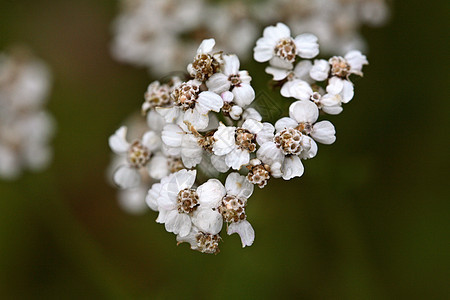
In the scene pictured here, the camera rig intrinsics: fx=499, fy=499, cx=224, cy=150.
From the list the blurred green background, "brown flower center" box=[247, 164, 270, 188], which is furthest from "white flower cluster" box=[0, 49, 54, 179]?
"brown flower center" box=[247, 164, 270, 188]

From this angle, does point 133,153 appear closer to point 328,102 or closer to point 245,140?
point 245,140

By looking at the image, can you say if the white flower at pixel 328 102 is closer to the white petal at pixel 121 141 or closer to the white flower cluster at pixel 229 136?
the white flower cluster at pixel 229 136

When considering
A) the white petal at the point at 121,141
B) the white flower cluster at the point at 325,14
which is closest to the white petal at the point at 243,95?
the white petal at the point at 121,141

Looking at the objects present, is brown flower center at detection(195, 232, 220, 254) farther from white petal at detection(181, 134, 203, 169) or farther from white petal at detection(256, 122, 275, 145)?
white petal at detection(256, 122, 275, 145)

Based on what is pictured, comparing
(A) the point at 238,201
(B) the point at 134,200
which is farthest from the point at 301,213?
(A) the point at 238,201

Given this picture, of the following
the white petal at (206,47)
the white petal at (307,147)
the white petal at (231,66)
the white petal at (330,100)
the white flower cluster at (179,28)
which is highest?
the white flower cluster at (179,28)

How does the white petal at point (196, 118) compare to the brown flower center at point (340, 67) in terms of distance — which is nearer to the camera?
the white petal at point (196, 118)
